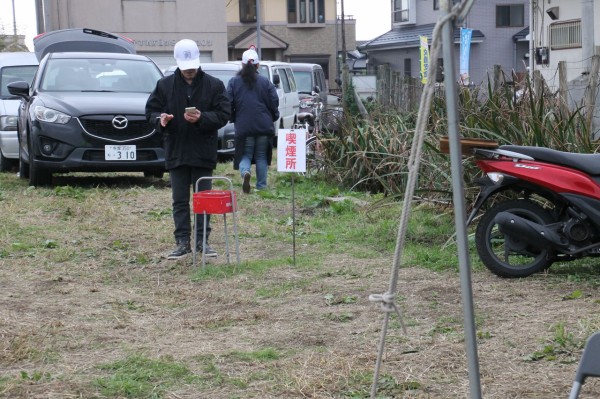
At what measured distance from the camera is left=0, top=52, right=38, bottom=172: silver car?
46.2ft

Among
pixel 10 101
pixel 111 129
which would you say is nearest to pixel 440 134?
pixel 111 129

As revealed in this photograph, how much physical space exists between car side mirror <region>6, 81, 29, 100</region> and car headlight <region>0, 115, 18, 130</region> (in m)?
1.98

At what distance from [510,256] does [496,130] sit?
1.48 metres

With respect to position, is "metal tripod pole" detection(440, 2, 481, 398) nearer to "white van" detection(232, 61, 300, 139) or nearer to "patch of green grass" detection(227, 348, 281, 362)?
"patch of green grass" detection(227, 348, 281, 362)

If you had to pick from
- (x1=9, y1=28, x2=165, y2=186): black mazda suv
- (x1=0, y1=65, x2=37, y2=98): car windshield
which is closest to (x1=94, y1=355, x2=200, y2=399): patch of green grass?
(x1=9, y1=28, x2=165, y2=186): black mazda suv

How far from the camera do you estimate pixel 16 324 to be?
17.9ft

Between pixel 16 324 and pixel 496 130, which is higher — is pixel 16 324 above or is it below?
below

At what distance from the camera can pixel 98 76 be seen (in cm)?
1248

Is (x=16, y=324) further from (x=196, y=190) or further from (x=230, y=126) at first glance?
(x=230, y=126)

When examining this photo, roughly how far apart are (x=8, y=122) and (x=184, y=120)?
24.7 ft

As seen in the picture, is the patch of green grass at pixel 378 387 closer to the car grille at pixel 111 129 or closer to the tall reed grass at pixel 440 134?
the tall reed grass at pixel 440 134

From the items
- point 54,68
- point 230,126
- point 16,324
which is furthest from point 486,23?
point 16,324

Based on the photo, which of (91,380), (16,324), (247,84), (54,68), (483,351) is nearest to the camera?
(91,380)

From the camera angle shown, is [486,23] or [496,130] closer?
[496,130]
